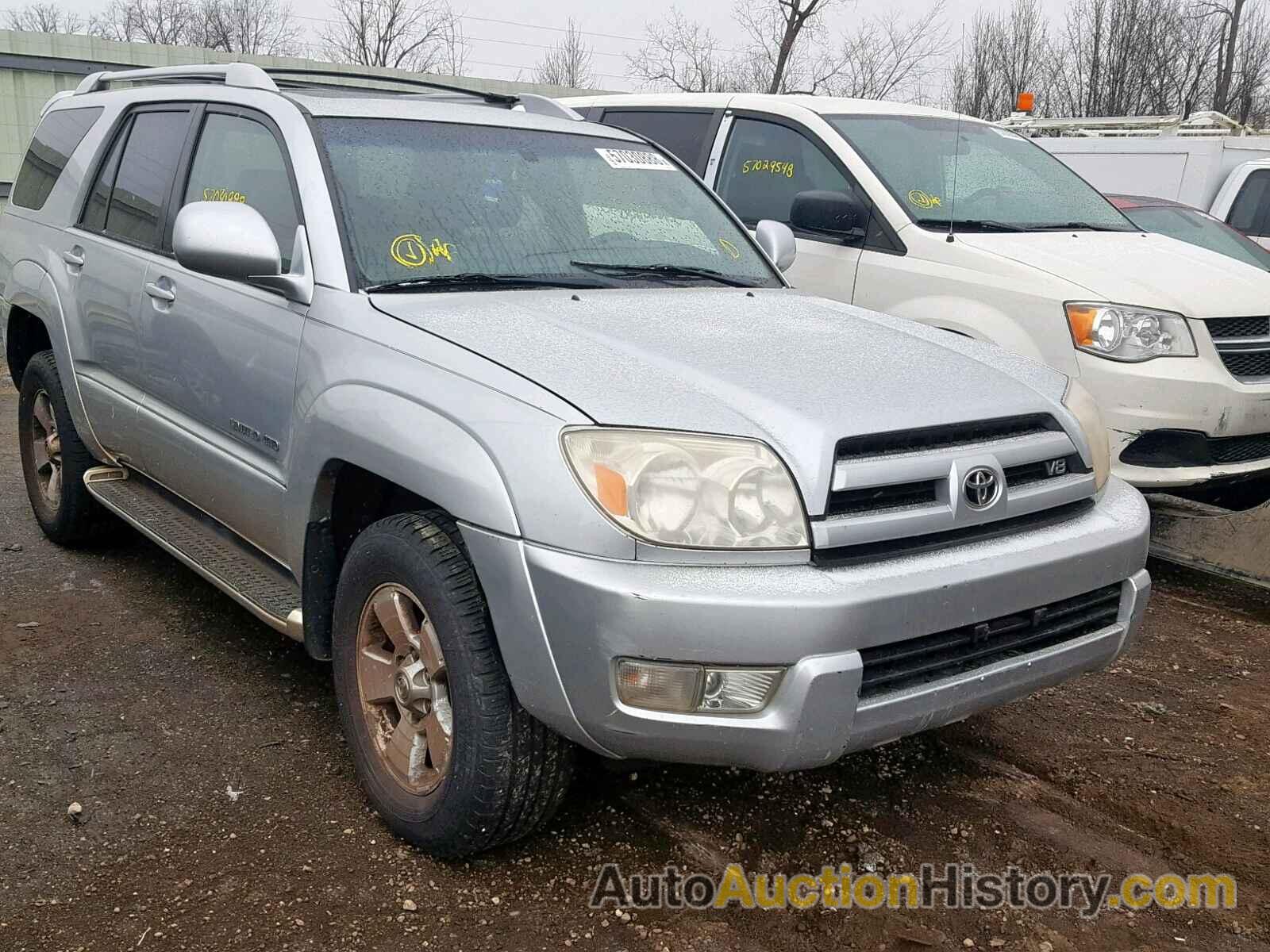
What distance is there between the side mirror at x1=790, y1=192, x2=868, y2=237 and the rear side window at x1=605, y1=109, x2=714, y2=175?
821mm

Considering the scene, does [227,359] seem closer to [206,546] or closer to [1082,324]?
[206,546]

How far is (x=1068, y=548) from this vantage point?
2.79 metres

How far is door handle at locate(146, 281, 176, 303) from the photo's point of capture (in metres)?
3.83

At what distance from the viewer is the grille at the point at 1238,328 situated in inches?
196

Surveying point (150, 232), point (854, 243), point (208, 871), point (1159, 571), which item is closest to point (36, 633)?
point (150, 232)

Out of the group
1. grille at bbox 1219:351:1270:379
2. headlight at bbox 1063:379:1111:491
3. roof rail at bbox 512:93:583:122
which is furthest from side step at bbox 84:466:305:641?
grille at bbox 1219:351:1270:379

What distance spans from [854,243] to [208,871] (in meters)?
4.03

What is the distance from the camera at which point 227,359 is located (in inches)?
138

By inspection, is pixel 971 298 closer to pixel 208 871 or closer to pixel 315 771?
pixel 315 771

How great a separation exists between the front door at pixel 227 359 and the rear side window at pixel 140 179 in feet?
0.51

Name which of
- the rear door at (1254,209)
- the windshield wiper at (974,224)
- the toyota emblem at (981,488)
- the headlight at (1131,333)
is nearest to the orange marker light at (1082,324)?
the headlight at (1131,333)

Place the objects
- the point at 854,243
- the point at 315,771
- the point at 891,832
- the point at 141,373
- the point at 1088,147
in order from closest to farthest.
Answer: the point at 891,832
the point at 315,771
the point at 141,373
the point at 854,243
the point at 1088,147

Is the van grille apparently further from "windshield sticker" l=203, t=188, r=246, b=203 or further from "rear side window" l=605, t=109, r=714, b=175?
"windshield sticker" l=203, t=188, r=246, b=203

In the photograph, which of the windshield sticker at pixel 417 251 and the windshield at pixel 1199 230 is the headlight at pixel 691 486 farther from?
the windshield at pixel 1199 230
